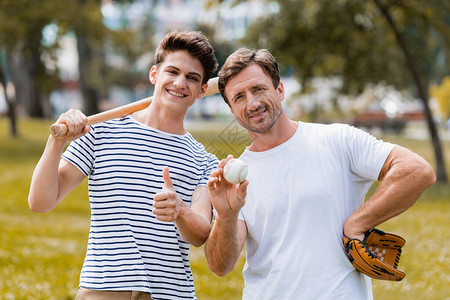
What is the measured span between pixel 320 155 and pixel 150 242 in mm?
899

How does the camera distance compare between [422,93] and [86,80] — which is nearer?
[422,93]

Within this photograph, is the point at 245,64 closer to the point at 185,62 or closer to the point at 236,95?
the point at 236,95

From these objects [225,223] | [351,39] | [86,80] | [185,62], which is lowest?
[86,80]

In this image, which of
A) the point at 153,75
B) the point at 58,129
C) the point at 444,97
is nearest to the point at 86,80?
the point at 444,97

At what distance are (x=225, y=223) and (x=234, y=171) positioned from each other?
264mm

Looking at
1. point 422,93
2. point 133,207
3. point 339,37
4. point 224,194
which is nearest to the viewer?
point 224,194

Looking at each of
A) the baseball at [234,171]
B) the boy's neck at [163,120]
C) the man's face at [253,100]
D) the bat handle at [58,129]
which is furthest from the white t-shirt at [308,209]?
the bat handle at [58,129]

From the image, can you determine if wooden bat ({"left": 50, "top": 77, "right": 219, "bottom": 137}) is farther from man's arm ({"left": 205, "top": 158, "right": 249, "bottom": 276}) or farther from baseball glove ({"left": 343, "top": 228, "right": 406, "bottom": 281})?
baseball glove ({"left": 343, "top": 228, "right": 406, "bottom": 281})

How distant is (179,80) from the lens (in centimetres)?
300

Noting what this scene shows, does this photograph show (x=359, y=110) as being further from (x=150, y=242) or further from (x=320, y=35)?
(x=150, y=242)

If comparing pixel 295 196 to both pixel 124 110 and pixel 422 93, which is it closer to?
pixel 124 110

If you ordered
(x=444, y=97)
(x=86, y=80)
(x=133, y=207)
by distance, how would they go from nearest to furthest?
(x=133, y=207), (x=86, y=80), (x=444, y=97)

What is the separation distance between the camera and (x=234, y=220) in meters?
2.67

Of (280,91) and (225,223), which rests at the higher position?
(280,91)
